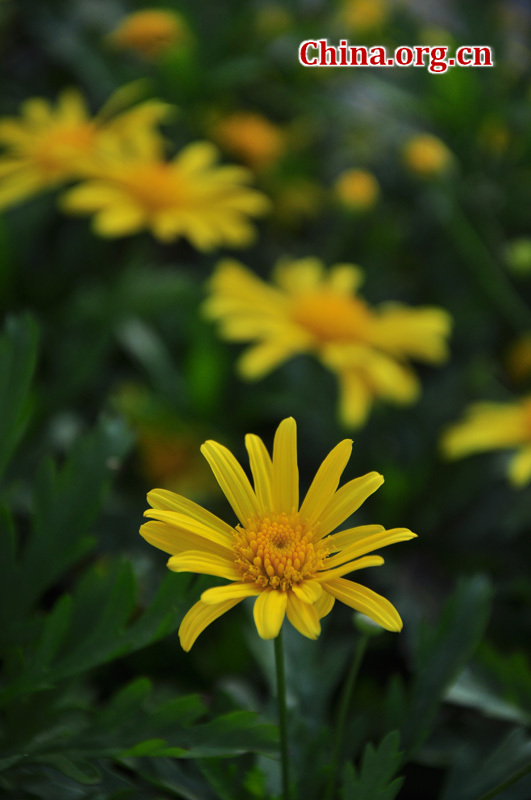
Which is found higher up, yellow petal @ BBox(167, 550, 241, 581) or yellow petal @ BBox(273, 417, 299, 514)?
yellow petal @ BBox(273, 417, 299, 514)

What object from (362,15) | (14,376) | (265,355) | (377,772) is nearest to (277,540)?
(377,772)

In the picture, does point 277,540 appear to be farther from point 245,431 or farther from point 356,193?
point 356,193

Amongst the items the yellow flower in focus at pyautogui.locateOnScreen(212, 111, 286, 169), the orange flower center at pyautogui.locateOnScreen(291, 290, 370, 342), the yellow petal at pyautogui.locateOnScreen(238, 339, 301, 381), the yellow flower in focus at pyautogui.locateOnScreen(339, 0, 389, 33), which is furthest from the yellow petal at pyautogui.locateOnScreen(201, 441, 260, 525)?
the yellow flower in focus at pyautogui.locateOnScreen(339, 0, 389, 33)

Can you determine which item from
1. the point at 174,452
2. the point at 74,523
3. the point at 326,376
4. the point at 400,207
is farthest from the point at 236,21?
the point at 74,523

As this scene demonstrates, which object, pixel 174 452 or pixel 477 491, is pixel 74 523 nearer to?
pixel 174 452

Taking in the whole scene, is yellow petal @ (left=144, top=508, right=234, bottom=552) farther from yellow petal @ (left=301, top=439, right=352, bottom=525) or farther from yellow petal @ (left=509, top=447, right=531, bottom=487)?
yellow petal @ (left=509, top=447, right=531, bottom=487)
